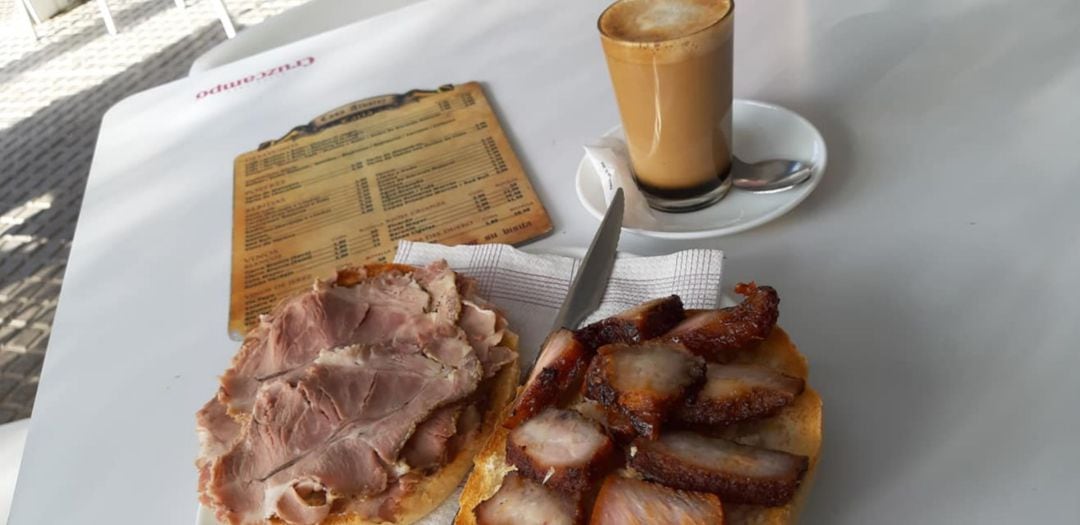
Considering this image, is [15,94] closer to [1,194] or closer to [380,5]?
A: [1,194]

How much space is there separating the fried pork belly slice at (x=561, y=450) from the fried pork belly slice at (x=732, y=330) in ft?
0.44

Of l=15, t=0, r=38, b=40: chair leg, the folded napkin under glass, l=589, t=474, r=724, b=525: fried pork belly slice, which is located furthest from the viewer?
l=15, t=0, r=38, b=40: chair leg

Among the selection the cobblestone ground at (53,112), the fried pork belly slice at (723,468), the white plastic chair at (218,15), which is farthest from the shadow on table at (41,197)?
the fried pork belly slice at (723,468)

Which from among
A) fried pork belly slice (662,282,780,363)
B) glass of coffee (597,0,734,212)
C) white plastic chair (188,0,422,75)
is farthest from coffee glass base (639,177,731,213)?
white plastic chair (188,0,422,75)

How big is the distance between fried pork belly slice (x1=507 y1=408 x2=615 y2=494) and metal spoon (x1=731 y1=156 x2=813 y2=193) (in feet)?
1.74

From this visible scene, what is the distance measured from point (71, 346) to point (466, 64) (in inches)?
35.5

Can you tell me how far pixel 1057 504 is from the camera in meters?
0.72

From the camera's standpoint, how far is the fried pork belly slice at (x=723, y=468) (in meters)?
0.69

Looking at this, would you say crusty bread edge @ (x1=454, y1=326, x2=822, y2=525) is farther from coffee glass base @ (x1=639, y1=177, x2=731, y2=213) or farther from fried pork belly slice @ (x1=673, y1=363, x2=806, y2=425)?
coffee glass base @ (x1=639, y1=177, x2=731, y2=213)

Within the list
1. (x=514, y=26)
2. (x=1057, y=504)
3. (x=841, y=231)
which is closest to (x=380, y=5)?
(x=514, y=26)

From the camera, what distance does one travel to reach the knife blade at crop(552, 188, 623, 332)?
98 cm

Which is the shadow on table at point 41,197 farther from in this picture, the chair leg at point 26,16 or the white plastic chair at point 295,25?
the white plastic chair at point 295,25

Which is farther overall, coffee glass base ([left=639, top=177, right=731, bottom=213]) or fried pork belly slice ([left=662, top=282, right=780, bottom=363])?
coffee glass base ([left=639, top=177, right=731, bottom=213])

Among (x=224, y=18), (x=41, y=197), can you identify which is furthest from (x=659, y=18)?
(x=224, y=18)
